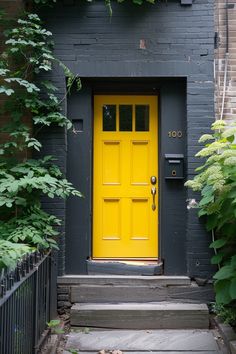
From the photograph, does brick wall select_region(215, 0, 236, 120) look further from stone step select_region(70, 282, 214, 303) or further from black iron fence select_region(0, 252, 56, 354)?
black iron fence select_region(0, 252, 56, 354)

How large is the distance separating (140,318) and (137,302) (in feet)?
1.03

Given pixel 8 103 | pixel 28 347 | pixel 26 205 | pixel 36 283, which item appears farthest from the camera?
pixel 8 103

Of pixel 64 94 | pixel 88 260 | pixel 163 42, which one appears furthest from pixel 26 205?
pixel 163 42

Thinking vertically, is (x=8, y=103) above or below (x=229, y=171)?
above

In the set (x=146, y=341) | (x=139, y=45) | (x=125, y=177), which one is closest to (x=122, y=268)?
(x=146, y=341)

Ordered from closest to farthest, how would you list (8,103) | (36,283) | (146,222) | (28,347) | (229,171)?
(28,347) < (36,283) < (229,171) < (8,103) < (146,222)

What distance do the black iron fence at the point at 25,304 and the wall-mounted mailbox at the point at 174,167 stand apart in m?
1.87

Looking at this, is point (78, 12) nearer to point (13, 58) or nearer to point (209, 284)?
point (13, 58)

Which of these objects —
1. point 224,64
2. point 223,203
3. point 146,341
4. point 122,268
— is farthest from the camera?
point 224,64

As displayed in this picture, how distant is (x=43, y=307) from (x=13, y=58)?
10.1 feet

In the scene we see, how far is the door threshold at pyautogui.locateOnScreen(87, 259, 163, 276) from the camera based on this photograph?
5.71 meters

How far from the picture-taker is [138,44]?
582cm

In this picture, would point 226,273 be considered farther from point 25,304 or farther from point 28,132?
point 28,132

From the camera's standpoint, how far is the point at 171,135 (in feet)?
19.3
